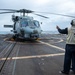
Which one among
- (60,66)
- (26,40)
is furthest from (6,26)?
(60,66)

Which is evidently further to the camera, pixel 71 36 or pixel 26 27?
pixel 26 27

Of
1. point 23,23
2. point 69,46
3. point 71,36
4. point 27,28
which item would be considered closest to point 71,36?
point 71,36

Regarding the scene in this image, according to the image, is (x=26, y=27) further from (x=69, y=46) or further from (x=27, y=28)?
(x=69, y=46)

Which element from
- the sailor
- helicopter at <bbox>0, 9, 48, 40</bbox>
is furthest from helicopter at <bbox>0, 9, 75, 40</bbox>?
the sailor

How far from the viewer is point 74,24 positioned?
7723 millimetres

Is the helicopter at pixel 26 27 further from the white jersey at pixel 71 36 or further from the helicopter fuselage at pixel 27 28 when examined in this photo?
the white jersey at pixel 71 36

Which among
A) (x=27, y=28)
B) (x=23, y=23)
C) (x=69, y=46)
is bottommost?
(x=27, y=28)

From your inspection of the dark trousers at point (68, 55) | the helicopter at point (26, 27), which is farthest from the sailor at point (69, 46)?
the helicopter at point (26, 27)

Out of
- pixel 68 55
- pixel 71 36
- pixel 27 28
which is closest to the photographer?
pixel 71 36

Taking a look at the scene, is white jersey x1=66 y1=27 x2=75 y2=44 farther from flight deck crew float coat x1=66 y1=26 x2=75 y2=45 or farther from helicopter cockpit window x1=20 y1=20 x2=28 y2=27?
helicopter cockpit window x1=20 y1=20 x2=28 y2=27

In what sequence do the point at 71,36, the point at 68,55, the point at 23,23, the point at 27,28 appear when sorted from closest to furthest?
1. the point at 71,36
2. the point at 68,55
3. the point at 27,28
4. the point at 23,23

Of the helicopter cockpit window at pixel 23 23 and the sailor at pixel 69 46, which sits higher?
the sailor at pixel 69 46

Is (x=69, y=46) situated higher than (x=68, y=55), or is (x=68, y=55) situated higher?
(x=69, y=46)

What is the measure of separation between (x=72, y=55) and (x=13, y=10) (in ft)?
57.1
